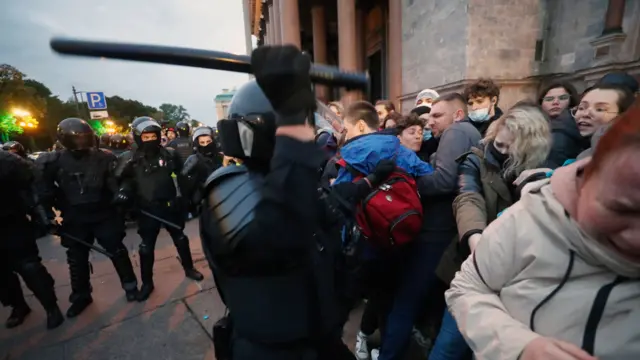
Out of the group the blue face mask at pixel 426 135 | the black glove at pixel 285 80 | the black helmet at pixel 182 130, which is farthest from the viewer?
the black helmet at pixel 182 130

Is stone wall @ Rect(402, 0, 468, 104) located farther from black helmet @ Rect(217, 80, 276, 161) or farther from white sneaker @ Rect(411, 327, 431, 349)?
black helmet @ Rect(217, 80, 276, 161)

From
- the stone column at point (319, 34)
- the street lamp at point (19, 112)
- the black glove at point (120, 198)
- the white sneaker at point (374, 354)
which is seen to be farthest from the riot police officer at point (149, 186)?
the street lamp at point (19, 112)

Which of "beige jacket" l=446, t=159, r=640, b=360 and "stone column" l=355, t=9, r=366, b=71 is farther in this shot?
"stone column" l=355, t=9, r=366, b=71

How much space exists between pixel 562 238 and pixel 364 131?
1812 mm

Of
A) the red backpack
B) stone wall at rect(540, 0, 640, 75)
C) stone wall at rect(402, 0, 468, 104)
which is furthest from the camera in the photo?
stone wall at rect(402, 0, 468, 104)

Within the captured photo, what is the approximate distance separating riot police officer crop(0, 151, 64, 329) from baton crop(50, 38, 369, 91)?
256 cm

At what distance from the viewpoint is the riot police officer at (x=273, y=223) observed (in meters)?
0.99

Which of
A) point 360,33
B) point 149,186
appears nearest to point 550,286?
point 149,186

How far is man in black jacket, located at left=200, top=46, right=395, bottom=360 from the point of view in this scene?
Result: 0.99 metres

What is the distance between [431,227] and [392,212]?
415mm

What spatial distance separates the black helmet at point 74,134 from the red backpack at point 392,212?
3012 mm

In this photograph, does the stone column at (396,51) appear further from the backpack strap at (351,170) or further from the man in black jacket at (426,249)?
the backpack strap at (351,170)

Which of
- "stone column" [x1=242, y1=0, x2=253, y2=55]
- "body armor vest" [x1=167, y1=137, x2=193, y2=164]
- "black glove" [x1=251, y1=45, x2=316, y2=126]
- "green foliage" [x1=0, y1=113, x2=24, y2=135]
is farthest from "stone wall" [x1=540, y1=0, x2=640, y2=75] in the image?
"green foliage" [x1=0, y1=113, x2=24, y2=135]

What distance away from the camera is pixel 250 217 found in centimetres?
103
